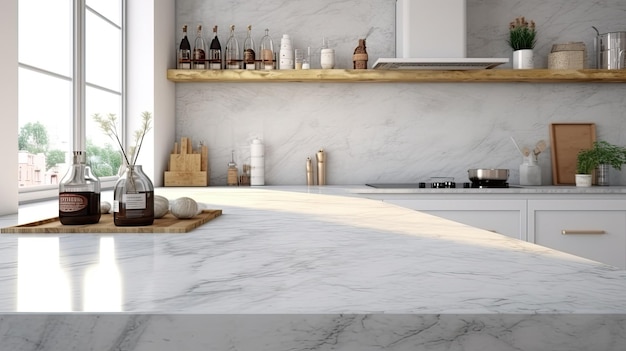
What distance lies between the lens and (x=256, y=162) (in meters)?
3.97

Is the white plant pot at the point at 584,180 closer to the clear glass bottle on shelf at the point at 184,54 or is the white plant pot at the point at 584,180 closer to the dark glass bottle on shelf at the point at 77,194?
the clear glass bottle on shelf at the point at 184,54

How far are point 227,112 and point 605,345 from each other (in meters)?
3.59

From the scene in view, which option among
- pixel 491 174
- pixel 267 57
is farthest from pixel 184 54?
pixel 491 174

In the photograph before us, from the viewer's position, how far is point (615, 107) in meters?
4.11

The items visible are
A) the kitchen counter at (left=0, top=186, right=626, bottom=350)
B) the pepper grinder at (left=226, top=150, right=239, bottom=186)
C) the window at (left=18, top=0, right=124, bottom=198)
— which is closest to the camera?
the kitchen counter at (left=0, top=186, right=626, bottom=350)

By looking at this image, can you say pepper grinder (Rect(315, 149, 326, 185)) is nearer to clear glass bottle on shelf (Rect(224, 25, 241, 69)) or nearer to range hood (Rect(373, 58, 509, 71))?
range hood (Rect(373, 58, 509, 71))

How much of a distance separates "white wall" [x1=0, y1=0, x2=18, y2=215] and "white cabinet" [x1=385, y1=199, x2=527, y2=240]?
201 cm

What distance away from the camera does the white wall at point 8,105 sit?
1.99 m

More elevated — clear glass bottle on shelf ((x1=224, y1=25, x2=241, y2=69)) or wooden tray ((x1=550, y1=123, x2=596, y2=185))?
clear glass bottle on shelf ((x1=224, y1=25, x2=241, y2=69))

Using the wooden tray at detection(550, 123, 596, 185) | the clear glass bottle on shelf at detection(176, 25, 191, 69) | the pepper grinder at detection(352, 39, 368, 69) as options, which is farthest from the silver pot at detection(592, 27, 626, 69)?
the clear glass bottle on shelf at detection(176, 25, 191, 69)

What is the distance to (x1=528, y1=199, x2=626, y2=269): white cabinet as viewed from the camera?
3.39m

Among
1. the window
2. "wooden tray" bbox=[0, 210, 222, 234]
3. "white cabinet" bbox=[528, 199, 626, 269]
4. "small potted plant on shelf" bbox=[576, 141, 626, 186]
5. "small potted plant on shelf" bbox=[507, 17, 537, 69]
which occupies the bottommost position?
"white cabinet" bbox=[528, 199, 626, 269]

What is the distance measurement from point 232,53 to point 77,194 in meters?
2.56

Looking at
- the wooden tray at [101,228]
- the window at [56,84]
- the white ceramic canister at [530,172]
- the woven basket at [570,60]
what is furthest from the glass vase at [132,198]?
the woven basket at [570,60]
